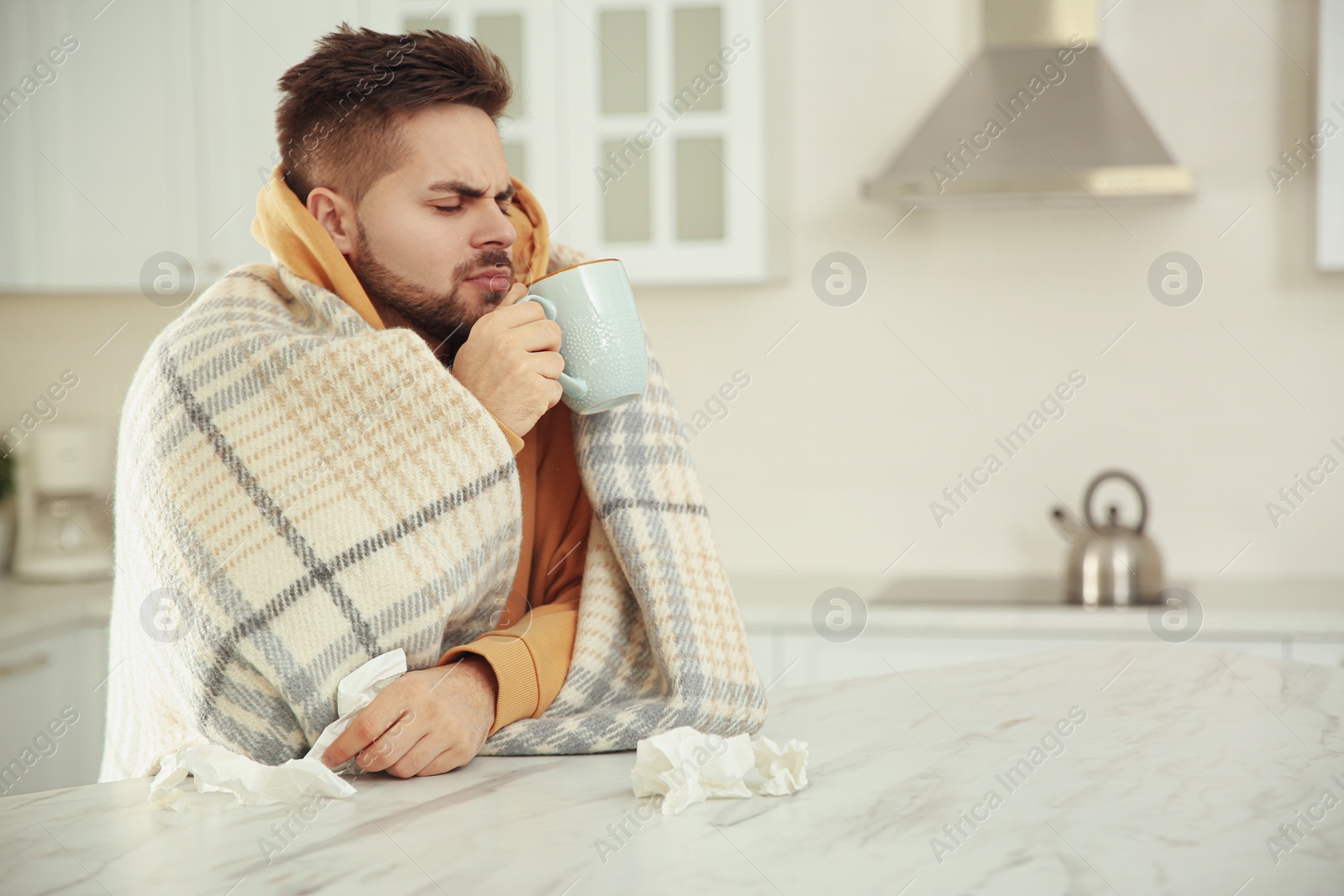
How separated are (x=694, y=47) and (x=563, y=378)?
5.62ft

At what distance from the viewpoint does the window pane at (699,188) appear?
2.45 meters

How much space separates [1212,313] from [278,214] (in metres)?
2.16

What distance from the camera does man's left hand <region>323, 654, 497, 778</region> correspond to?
76 cm

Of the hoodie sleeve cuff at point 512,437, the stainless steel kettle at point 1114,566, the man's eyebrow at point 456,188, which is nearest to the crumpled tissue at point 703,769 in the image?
the hoodie sleeve cuff at point 512,437

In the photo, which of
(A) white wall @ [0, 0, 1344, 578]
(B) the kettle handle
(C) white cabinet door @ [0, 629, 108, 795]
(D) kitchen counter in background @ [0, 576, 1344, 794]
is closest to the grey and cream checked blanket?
(D) kitchen counter in background @ [0, 576, 1344, 794]

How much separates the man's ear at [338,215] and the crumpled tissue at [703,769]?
0.61 m

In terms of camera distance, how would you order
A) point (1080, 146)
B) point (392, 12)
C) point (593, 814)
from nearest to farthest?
1. point (593, 814)
2. point (1080, 146)
3. point (392, 12)

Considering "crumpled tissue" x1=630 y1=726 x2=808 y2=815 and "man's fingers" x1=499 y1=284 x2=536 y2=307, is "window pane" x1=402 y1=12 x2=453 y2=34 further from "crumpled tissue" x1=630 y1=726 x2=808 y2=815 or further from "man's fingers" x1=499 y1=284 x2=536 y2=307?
"crumpled tissue" x1=630 y1=726 x2=808 y2=815

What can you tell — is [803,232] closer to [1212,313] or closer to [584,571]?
[1212,313]

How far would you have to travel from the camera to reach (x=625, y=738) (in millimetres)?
821

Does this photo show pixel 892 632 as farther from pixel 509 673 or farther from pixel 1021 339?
→ pixel 509 673

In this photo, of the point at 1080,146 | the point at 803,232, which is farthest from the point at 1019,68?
the point at 803,232

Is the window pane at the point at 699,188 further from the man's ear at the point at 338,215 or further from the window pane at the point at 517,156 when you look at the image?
the man's ear at the point at 338,215

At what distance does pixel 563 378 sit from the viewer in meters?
0.90
